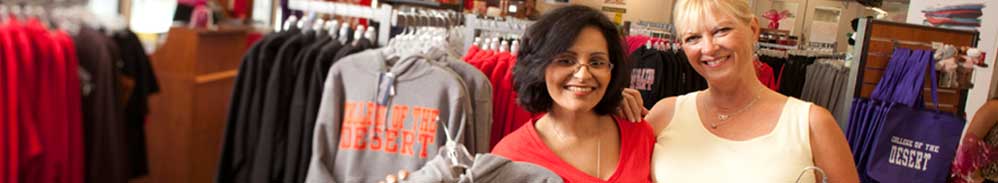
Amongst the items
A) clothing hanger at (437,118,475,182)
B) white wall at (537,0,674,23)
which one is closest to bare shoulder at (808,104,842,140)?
clothing hanger at (437,118,475,182)

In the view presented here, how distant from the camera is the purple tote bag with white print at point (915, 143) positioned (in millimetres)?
2996

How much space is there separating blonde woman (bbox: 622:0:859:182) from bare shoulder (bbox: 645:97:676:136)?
0.06 metres

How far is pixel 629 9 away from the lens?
287 cm

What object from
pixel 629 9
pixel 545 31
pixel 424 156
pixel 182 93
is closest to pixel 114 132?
pixel 182 93

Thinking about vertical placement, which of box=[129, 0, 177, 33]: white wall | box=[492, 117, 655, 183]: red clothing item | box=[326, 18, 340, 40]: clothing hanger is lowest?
box=[492, 117, 655, 183]: red clothing item

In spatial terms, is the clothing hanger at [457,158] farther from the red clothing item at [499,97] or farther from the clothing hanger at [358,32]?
the red clothing item at [499,97]

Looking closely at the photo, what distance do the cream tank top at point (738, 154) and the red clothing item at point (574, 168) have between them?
0.06m

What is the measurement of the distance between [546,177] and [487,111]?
0.80 meters

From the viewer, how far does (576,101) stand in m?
1.46

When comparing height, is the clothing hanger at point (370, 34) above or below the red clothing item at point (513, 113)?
above

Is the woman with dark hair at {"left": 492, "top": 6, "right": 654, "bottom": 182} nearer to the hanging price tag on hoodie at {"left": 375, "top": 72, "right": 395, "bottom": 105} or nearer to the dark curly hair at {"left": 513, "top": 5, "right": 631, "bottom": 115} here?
the dark curly hair at {"left": 513, "top": 5, "right": 631, "bottom": 115}

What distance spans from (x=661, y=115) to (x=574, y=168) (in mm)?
436

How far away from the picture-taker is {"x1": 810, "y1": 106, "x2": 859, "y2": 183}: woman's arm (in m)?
1.62

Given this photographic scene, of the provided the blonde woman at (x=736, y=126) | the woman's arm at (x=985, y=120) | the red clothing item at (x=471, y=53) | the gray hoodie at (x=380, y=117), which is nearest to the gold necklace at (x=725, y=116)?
the blonde woman at (x=736, y=126)
